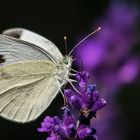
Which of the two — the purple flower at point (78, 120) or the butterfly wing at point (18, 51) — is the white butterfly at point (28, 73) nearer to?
the butterfly wing at point (18, 51)

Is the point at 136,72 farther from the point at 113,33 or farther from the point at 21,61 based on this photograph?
the point at 21,61

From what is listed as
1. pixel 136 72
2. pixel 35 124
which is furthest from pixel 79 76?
pixel 35 124

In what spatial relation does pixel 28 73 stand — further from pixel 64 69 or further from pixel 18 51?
pixel 64 69

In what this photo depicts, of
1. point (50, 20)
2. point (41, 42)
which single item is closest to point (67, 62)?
point (41, 42)

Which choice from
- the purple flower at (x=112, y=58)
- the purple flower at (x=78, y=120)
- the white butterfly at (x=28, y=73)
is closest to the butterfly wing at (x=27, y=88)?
the white butterfly at (x=28, y=73)

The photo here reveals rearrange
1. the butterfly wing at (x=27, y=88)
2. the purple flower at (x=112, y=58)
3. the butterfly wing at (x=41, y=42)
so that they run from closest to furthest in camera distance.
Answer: the butterfly wing at (x=27, y=88) < the butterfly wing at (x=41, y=42) < the purple flower at (x=112, y=58)

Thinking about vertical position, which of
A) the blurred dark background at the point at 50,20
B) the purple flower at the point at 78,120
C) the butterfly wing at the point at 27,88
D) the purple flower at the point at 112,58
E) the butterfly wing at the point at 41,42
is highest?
the blurred dark background at the point at 50,20
